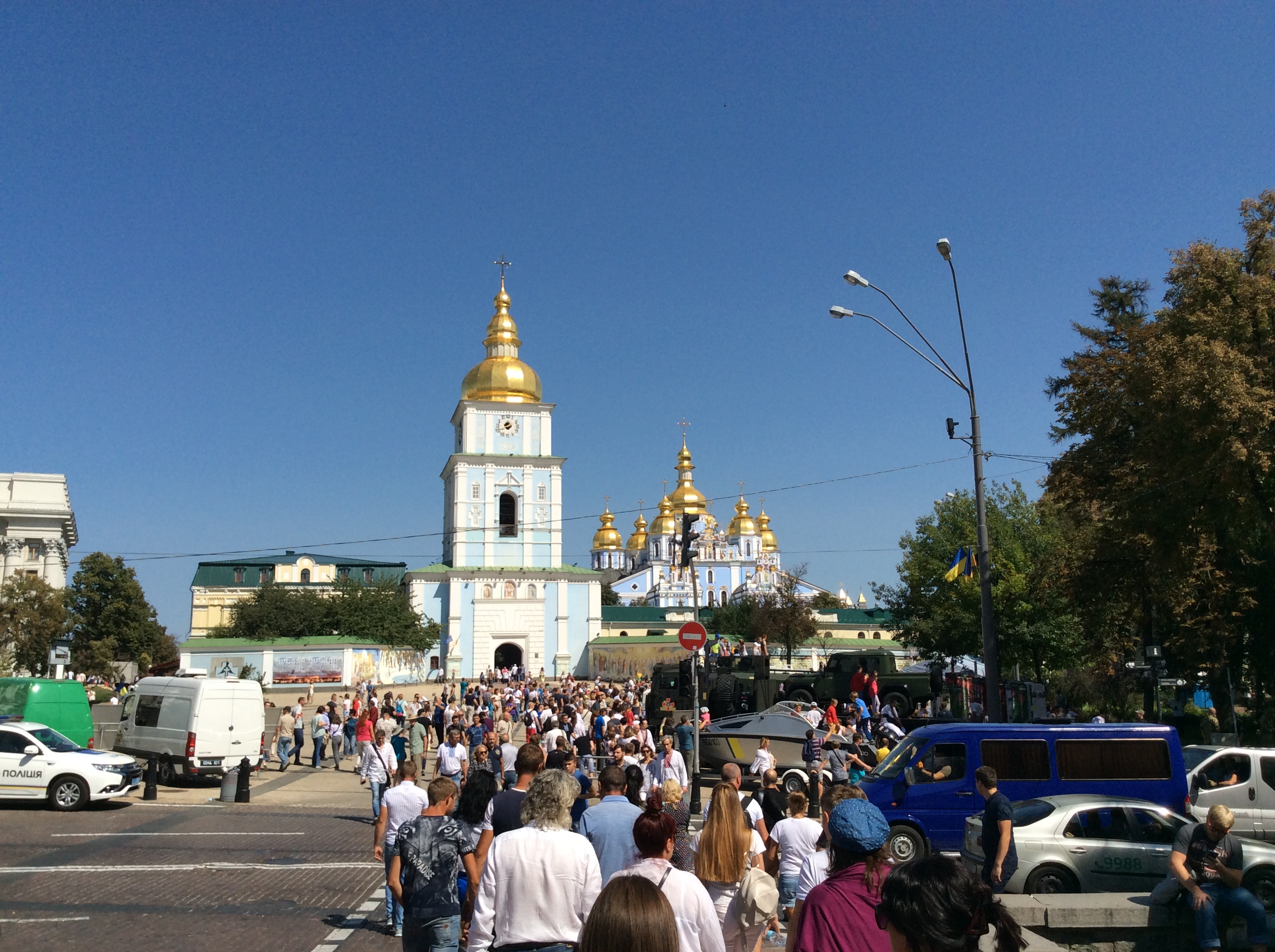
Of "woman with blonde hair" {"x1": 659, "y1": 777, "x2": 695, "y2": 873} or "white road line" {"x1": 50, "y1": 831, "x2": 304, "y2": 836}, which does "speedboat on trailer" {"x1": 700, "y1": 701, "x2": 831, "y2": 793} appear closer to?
"white road line" {"x1": 50, "y1": 831, "x2": 304, "y2": 836}

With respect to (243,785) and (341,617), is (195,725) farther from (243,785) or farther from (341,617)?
(341,617)

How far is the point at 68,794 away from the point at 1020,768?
14.7 metres

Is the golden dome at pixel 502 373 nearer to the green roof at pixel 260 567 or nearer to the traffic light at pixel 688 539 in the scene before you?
the green roof at pixel 260 567

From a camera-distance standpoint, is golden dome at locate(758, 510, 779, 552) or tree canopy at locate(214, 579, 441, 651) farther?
golden dome at locate(758, 510, 779, 552)

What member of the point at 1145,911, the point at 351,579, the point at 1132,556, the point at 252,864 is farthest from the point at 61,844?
the point at 351,579

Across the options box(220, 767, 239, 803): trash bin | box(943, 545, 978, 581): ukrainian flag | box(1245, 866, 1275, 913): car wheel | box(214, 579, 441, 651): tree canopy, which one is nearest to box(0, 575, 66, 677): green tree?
box(214, 579, 441, 651): tree canopy

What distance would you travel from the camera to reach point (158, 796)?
19.6 metres

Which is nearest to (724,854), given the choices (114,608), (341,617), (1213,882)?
(1213,882)

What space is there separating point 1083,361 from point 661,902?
26.8 meters

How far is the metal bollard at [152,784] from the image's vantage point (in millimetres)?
18828

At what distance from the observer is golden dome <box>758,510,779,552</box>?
400ft

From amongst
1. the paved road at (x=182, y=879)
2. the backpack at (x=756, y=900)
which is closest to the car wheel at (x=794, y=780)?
the paved road at (x=182, y=879)

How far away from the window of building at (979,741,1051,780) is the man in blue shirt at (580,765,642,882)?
7886 mm

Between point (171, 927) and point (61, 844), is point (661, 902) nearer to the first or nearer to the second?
point (171, 927)
